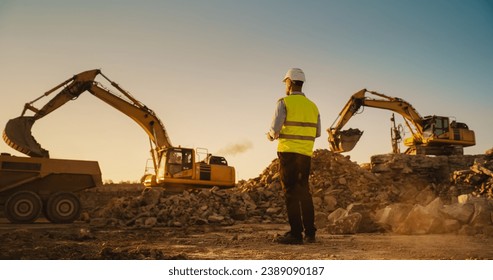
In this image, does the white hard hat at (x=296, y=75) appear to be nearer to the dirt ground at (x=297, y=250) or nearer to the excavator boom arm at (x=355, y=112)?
the dirt ground at (x=297, y=250)

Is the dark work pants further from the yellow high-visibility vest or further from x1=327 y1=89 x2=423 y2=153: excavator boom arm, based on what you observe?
x1=327 y1=89 x2=423 y2=153: excavator boom arm

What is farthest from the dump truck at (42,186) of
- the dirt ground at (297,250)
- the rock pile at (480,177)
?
the rock pile at (480,177)

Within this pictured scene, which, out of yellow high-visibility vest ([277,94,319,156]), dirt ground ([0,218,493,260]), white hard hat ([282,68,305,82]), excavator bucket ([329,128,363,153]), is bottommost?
dirt ground ([0,218,493,260])

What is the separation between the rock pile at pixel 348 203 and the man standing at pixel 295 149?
4.47ft

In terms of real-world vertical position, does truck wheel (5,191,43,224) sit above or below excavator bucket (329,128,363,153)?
below

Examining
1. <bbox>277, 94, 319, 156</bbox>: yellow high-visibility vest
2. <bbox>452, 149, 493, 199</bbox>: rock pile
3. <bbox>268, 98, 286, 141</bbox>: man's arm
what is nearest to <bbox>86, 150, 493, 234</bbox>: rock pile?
<bbox>452, 149, 493, 199</bbox>: rock pile

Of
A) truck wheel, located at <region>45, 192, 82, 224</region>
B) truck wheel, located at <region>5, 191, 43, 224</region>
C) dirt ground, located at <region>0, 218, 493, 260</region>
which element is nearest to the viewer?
dirt ground, located at <region>0, 218, 493, 260</region>

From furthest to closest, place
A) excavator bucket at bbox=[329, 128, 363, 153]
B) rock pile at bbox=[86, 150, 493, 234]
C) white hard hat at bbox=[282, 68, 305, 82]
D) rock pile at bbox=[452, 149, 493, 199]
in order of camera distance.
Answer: excavator bucket at bbox=[329, 128, 363, 153], rock pile at bbox=[452, 149, 493, 199], rock pile at bbox=[86, 150, 493, 234], white hard hat at bbox=[282, 68, 305, 82]

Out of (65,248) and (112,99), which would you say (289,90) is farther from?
(112,99)

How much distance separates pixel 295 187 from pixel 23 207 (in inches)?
291

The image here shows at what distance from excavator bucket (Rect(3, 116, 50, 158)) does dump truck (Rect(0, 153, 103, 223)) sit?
1.97 ft

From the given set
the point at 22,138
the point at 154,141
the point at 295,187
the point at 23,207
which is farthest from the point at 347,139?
the point at 295,187

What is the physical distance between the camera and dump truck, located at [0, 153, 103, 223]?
916 centimetres
